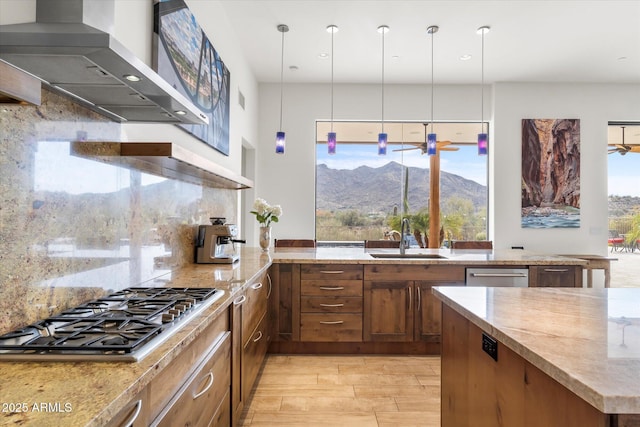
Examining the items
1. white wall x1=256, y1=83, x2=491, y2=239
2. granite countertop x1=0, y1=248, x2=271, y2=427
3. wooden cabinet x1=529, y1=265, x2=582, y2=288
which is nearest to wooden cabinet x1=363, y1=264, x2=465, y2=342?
wooden cabinet x1=529, y1=265, x2=582, y2=288

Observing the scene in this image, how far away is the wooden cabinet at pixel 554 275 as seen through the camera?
326 centimetres

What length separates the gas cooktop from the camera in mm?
924

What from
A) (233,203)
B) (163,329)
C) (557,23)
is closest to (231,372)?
(163,329)

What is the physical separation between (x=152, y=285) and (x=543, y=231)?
5.39 metres

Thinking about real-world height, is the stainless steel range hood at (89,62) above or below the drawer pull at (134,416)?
above

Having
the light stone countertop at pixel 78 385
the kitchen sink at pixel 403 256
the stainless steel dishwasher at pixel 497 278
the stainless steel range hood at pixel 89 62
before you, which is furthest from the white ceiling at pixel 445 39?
the light stone countertop at pixel 78 385

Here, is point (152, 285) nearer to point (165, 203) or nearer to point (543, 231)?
point (165, 203)

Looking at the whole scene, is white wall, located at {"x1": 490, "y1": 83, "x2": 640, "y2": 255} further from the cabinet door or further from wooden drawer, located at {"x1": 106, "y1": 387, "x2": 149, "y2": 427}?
wooden drawer, located at {"x1": 106, "y1": 387, "x2": 149, "y2": 427}

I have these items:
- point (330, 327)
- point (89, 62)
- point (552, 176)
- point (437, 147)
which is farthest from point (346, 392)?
point (552, 176)

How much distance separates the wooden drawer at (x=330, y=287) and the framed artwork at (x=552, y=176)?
3.46 metres

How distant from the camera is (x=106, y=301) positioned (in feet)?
4.98

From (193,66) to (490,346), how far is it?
2529 millimetres

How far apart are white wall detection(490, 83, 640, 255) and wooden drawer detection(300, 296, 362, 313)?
312 cm

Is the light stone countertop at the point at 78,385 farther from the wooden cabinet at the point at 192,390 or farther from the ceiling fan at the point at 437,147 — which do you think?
the ceiling fan at the point at 437,147
